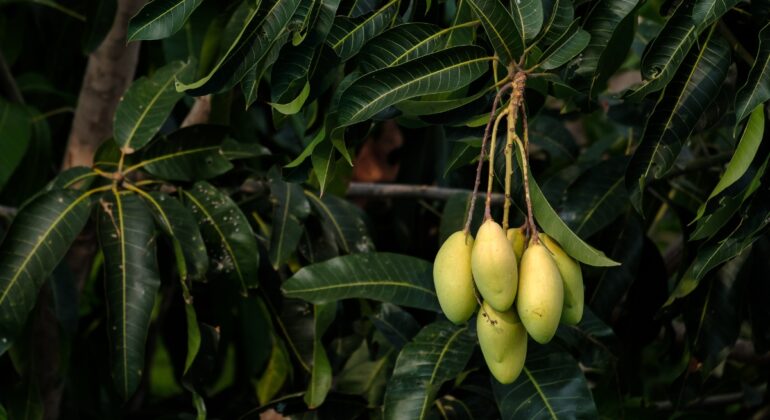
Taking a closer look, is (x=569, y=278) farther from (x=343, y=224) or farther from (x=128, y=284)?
(x=343, y=224)

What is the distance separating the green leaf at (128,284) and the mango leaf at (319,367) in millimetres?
216

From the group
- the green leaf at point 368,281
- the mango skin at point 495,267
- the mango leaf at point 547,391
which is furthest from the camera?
the green leaf at point 368,281

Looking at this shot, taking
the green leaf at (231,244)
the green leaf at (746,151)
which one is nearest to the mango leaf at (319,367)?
the green leaf at (231,244)

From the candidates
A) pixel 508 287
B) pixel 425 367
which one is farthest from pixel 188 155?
pixel 508 287

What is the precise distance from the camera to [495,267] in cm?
82

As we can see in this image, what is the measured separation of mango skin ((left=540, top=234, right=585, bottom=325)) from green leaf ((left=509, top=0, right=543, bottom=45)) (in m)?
0.19

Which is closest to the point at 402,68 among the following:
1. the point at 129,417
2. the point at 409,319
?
the point at 409,319

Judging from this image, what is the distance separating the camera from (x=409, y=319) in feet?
4.81

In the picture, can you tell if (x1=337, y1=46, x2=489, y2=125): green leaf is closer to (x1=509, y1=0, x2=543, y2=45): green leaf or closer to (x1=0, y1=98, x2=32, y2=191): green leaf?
(x1=509, y1=0, x2=543, y2=45): green leaf

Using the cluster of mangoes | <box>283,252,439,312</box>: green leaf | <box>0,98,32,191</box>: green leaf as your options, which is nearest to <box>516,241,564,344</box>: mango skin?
the cluster of mangoes

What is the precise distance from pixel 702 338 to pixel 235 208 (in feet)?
2.08

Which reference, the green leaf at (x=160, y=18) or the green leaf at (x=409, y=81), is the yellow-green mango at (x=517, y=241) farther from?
the green leaf at (x=160, y=18)

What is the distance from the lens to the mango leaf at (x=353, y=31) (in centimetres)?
103

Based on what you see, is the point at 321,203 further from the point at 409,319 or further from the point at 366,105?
the point at 366,105
